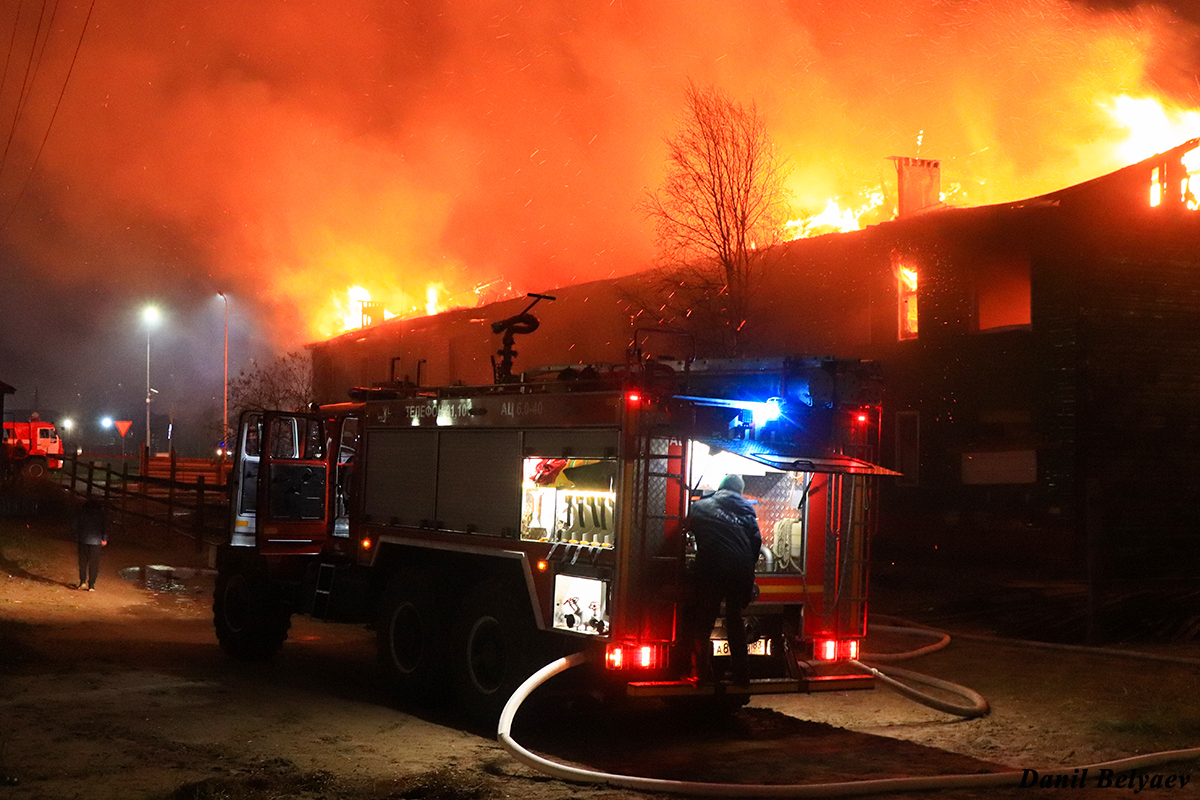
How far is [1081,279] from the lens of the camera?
1948 centimetres

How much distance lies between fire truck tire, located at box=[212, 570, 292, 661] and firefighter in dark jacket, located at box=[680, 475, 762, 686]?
5185 mm

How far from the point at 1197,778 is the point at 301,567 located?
7626 millimetres

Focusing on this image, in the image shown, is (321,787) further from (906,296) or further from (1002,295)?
(906,296)

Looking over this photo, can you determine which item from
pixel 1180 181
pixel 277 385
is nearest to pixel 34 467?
pixel 277 385

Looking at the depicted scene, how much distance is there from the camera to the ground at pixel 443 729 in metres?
6.66

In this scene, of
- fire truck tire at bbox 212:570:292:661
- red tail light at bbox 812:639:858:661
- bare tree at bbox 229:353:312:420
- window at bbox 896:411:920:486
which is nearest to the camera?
red tail light at bbox 812:639:858:661

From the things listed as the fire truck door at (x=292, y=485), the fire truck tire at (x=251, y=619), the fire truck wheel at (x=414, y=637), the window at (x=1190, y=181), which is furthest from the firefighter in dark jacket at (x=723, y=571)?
the window at (x=1190, y=181)

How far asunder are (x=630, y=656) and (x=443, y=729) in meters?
1.80

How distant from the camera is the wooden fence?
76.1 ft

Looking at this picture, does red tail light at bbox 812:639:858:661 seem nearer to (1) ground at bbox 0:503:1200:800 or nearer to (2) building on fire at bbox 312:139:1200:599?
(1) ground at bbox 0:503:1200:800

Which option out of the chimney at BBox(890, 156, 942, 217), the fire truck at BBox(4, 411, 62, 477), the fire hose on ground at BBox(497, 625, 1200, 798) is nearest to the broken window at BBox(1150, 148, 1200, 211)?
the chimney at BBox(890, 156, 942, 217)

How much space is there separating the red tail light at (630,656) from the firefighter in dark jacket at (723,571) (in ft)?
0.91

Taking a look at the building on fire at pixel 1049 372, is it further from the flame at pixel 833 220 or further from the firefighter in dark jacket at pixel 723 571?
the firefighter in dark jacket at pixel 723 571

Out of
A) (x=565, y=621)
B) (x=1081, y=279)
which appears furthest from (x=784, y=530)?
(x=1081, y=279)
